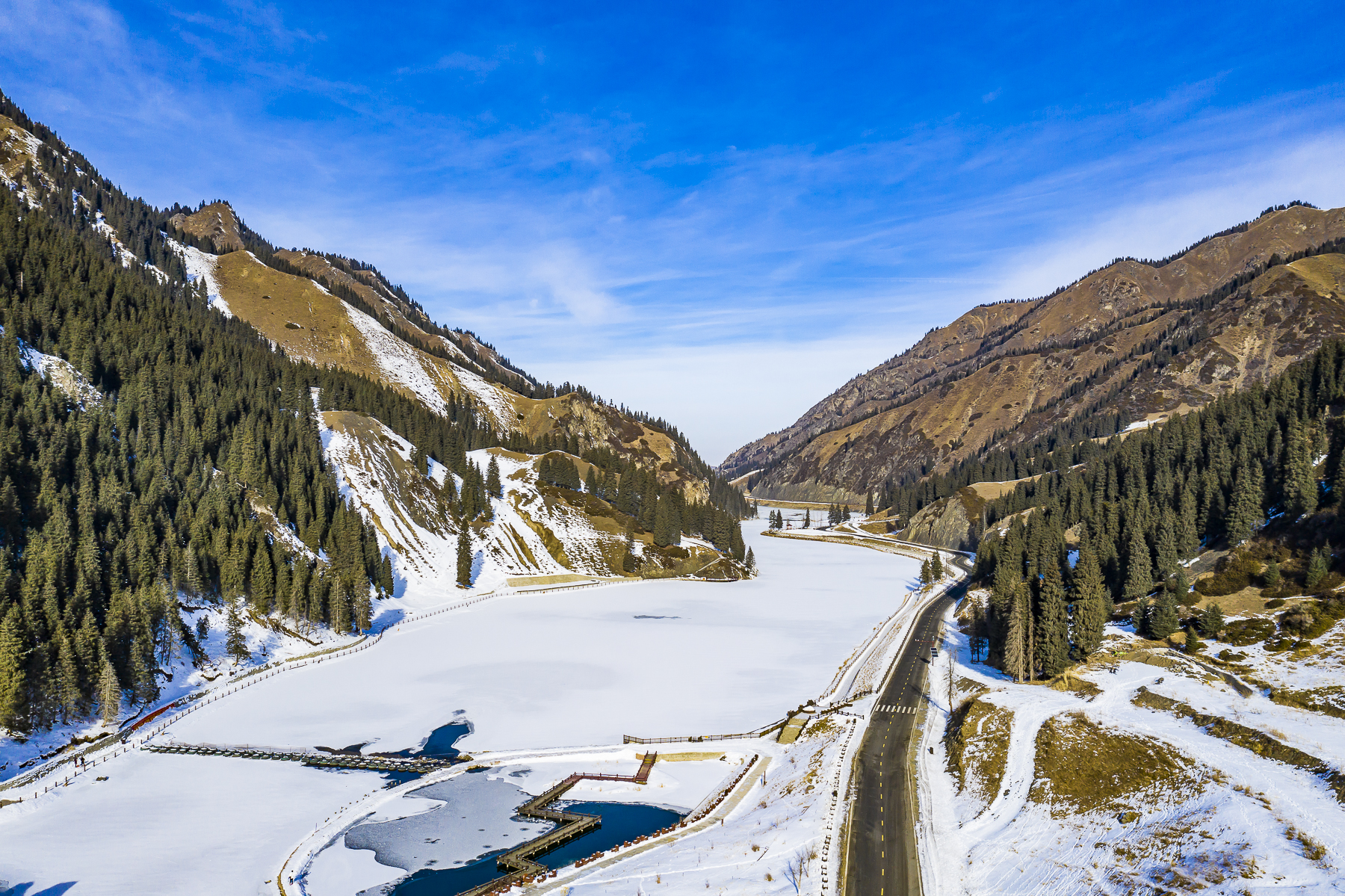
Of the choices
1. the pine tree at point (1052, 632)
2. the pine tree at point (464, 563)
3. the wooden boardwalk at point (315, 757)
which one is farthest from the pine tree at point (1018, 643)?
the pine tree at point (464, 563)

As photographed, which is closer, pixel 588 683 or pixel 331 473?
pixel 588 683

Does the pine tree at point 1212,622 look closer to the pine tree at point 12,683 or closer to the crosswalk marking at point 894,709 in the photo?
the crosswalk marking at point 894,709

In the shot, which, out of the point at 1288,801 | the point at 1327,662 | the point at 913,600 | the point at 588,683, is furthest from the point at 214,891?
the point at 913,600

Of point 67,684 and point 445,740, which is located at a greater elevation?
point 67,684

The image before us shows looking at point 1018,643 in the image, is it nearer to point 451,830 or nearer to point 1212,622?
point 1212,622

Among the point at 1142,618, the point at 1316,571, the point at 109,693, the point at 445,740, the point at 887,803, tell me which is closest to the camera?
the point at 887,803

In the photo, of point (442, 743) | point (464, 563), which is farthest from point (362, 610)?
point (442, 743)

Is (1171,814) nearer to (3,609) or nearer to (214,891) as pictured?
(214,891)
